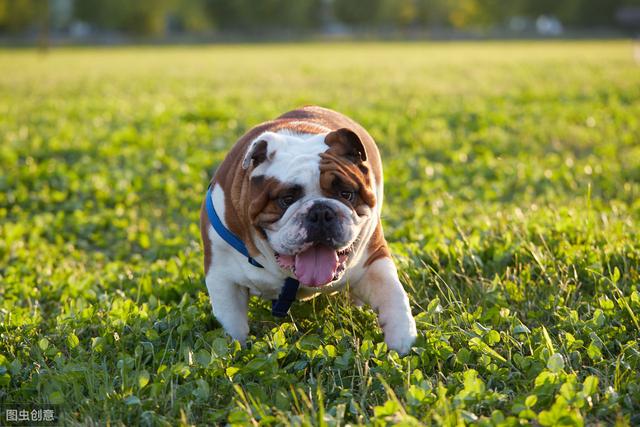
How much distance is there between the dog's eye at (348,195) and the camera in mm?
3438

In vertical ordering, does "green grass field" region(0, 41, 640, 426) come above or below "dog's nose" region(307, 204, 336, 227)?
below

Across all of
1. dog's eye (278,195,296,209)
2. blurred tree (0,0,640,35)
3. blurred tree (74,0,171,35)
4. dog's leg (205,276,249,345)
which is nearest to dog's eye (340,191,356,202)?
dog's eye (278,195,296,209)

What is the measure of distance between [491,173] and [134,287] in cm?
435

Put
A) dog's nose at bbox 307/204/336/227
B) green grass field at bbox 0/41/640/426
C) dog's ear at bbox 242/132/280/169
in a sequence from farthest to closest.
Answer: dog's ear at bbox 242/132/280/169 < dog's nose at bbox 307/204/336/227 < green grass field at bbox 0/41/640/426

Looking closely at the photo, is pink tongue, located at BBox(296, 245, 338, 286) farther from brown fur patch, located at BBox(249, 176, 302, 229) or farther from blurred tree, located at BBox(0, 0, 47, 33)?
blurred tree, located at BBox(0, 0, 47, 33)

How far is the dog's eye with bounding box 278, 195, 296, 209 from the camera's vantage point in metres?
3.38

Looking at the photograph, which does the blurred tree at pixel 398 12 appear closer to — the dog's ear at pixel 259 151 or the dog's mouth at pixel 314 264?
the dog's ear at pixel 259 151

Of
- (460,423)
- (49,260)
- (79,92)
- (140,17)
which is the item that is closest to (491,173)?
(49,260)

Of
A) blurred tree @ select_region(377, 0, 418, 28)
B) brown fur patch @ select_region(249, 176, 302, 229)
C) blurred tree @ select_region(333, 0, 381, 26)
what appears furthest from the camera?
blurred tree @ select_region(333, 0, 381, 26)

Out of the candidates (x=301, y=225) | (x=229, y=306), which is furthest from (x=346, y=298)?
(x=301, y=225)

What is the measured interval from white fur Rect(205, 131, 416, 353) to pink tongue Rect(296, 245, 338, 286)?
0.55ft

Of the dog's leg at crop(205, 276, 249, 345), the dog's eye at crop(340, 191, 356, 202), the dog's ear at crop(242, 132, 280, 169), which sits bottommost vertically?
the dog's leg at crop(205, 276, 249, 345)

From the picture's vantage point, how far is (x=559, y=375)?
299cm

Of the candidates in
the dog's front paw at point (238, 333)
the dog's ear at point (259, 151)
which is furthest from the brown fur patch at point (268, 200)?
the dog's front paw at point (238, 333)
